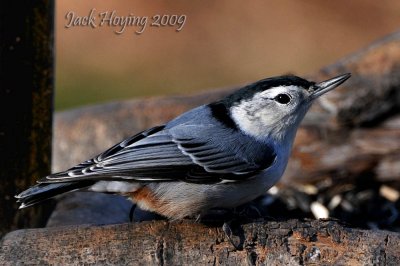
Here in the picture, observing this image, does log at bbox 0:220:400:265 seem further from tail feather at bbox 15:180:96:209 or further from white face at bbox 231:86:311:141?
white face at bbox 231:86:311:141

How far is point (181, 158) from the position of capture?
12.5 ft

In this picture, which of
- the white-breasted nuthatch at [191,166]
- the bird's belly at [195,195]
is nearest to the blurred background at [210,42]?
the white-breasted nuthatch at [191,166]

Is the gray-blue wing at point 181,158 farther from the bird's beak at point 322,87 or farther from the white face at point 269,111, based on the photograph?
the bird's beak at point 322,87

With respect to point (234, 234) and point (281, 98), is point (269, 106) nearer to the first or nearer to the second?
point (281, 98)

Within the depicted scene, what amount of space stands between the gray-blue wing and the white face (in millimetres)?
115

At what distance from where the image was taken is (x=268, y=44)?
32.7 feet

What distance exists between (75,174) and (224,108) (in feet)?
2.52

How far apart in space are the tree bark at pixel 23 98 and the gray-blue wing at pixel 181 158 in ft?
2.08

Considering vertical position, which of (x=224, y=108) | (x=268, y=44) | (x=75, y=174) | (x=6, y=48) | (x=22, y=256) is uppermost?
(x=268, y=44)

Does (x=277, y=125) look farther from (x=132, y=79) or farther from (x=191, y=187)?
(x=132, y=79)

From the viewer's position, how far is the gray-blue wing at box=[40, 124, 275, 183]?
3732mm

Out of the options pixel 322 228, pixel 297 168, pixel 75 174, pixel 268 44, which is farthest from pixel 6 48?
pixel 268 44

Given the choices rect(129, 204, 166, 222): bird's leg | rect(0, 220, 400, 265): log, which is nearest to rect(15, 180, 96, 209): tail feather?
rect(0, 220, 400, 265): log

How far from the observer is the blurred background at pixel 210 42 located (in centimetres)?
934
